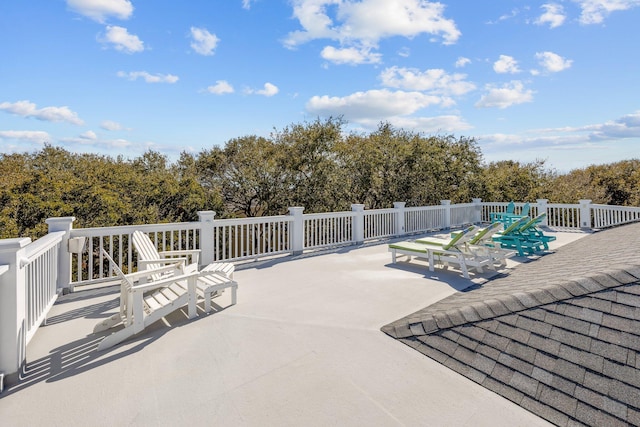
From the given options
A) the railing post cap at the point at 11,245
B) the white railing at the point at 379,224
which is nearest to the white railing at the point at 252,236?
the white railing at the point at 379,224

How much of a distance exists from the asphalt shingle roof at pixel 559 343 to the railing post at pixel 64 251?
461 cm

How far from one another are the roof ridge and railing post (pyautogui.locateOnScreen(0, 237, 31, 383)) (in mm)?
3119

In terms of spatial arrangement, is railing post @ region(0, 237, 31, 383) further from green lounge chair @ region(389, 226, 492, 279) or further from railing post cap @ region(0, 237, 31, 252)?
green lounge chair @ region(389, 226, 492, 279)

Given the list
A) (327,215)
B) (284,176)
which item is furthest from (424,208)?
(284,176)

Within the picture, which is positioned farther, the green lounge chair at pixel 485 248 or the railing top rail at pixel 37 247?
the green lounge chair at pixel 485 248

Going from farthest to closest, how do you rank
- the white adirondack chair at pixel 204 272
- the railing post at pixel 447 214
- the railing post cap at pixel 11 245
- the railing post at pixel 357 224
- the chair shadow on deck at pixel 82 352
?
the railing post at pixel 447 214, the railing post at pixel 357 224, the white adirondack chair at pixel 204 272, the chair shadow on deck at pixel 82 352, the railing post cap at pixel 11 245

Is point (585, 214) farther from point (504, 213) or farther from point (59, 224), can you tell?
point (59, 224)

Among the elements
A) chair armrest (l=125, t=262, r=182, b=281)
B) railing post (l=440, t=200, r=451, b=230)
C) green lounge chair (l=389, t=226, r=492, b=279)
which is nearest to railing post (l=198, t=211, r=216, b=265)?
chair armrest (l=125, t=262, r=182, b=281)

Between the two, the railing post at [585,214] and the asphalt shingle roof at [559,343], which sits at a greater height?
the railing post at [585,214]

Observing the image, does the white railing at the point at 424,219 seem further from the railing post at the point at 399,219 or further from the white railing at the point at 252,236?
the white railing at the point at 252,236

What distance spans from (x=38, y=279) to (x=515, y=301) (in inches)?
182

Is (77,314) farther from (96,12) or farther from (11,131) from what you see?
(11,131)

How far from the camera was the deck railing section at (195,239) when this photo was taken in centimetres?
237

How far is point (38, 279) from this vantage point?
126 inches
